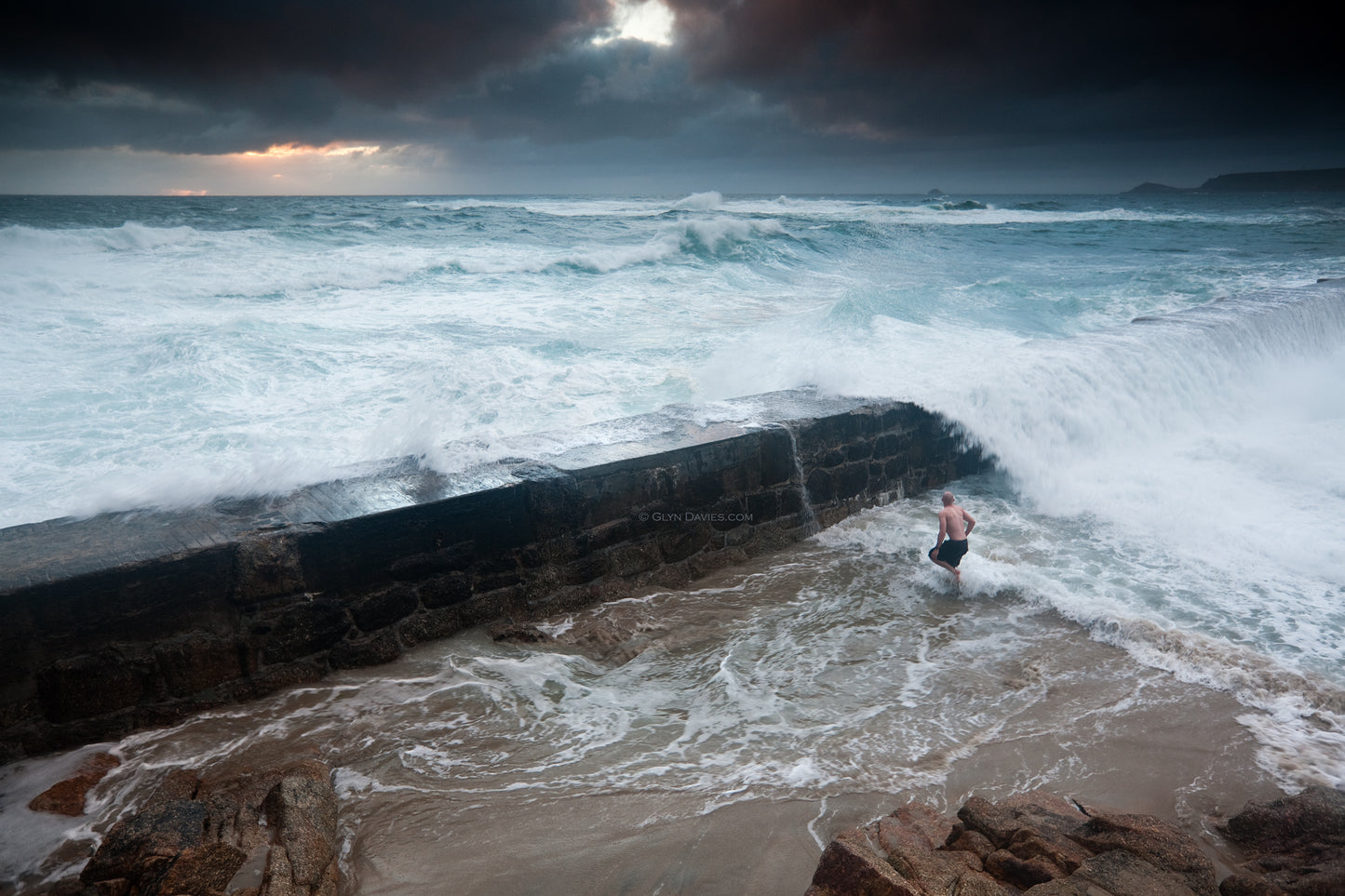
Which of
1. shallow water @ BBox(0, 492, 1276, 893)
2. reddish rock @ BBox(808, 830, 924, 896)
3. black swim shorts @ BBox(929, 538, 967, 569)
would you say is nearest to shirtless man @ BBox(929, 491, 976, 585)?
black swim shorts @ BBox(929, 538, 967, 569)

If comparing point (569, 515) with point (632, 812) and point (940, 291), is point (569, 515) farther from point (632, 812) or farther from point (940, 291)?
point (940, 291)

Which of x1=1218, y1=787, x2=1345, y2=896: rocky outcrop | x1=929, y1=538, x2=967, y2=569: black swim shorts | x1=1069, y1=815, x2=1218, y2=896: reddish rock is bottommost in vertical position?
x1=1218, y1=787, x2=1345, y2=896: rocky outcrop

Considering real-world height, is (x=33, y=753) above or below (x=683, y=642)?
above

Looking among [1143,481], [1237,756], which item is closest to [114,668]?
[1237,756]

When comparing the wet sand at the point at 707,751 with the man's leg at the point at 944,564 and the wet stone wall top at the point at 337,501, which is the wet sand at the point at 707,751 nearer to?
the man's leg at the point at 944,564

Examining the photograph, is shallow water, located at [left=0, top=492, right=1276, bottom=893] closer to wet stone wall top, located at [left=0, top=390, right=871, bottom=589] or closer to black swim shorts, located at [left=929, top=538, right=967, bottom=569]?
black swim shorts, located at [left=929, top=538, right=967, bottom=569]

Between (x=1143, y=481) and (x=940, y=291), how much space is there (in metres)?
10.3

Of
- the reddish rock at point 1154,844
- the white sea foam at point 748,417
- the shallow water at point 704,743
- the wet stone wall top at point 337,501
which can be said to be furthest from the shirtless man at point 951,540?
the reddish rock at point 1154,844

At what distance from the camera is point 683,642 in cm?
389

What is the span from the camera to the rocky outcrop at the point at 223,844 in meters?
2.20

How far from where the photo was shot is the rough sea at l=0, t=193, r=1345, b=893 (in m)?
2.73

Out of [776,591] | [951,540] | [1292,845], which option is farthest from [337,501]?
[1292,845]

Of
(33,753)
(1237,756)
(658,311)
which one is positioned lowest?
(1237,756)

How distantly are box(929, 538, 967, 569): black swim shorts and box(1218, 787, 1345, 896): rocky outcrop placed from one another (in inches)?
79.0
